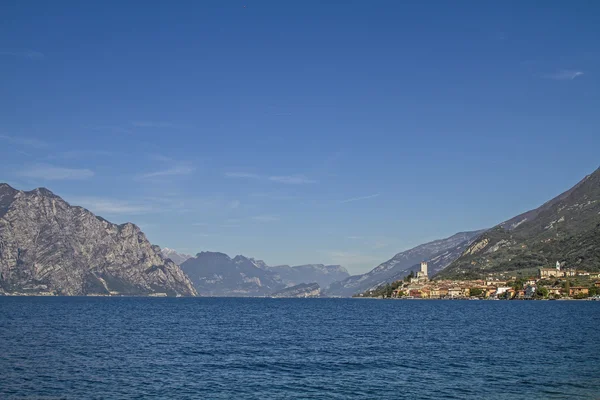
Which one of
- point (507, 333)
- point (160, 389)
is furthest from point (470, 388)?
point (507, 333)

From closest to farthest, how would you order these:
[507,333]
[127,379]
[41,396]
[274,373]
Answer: [41,396], [127,379], [274,373], [507,333]

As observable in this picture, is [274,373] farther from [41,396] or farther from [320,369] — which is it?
[41,396]

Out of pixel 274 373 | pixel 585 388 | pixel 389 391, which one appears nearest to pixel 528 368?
pixel 585 388

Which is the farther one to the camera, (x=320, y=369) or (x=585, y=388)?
(x=320, y=369)

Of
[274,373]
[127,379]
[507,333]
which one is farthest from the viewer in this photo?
[507,333]

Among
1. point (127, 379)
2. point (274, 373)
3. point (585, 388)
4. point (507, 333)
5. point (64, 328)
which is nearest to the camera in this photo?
point (585, 388)

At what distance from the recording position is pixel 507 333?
114m

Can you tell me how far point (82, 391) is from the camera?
53.8m

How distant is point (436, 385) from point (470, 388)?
10.9 feet

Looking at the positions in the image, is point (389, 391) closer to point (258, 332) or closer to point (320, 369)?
point (320, 369)

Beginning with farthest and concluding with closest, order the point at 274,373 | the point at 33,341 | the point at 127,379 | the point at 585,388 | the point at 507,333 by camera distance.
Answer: the point at 507,333, the point at 33,341, the point at 274,373, the point at 127,379, the point at 585,388

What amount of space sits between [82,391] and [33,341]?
45.2 metres

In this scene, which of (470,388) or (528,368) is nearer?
(470,388)

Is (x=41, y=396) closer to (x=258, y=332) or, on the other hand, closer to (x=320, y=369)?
(x=320, y=369)
